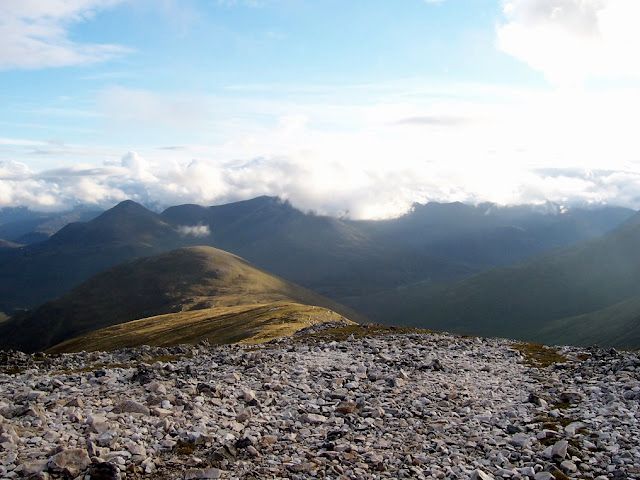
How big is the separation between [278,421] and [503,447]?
326 inches

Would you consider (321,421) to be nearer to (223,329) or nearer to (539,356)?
(539,356)

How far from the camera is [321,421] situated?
2070cm

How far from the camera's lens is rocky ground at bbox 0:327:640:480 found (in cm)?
1638

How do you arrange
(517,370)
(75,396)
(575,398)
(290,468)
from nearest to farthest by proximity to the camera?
(290,468), (75,396), (575,398), (517,370)

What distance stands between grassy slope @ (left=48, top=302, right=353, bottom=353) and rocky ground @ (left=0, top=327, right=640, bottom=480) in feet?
125

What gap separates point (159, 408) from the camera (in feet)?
66.7

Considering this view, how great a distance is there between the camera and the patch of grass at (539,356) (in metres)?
37.2

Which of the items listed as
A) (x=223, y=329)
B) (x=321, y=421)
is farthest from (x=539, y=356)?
(x=223, y=329)

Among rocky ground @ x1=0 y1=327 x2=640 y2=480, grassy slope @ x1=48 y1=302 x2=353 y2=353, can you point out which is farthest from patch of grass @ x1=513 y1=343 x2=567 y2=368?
grassy slope @ x1=48 y1=302 x2=353 y2=353

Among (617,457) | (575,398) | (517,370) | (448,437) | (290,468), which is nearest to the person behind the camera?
(290,468)

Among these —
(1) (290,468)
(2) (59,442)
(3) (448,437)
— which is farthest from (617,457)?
(2) (59,442)

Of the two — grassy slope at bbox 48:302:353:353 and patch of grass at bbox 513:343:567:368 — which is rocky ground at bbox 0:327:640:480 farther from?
grassy slope at bbox 48:302:353:353

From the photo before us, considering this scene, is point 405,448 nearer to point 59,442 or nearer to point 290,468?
point 290,468

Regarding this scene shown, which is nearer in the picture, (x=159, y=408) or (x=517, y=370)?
(x=159, y=408)
